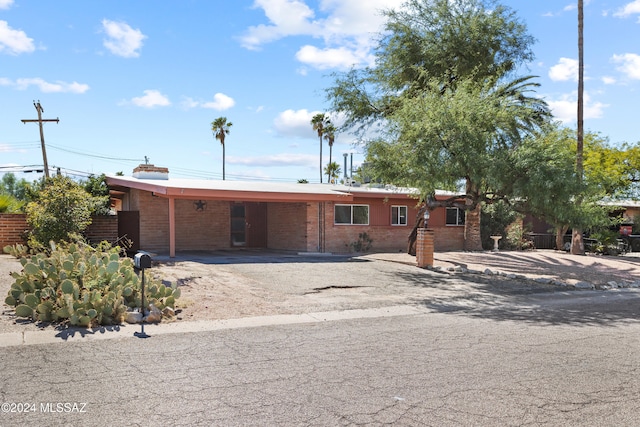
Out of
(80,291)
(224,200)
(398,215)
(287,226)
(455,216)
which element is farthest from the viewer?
(455,216)

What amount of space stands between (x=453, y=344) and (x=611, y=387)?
2136mm

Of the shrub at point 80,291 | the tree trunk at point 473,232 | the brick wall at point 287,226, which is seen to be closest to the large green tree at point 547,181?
the tree trunk at point 473,232

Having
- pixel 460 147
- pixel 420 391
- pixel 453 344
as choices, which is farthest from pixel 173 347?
pixel 460 147

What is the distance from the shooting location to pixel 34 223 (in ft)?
53.1

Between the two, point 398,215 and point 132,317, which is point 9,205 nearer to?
point 132,317

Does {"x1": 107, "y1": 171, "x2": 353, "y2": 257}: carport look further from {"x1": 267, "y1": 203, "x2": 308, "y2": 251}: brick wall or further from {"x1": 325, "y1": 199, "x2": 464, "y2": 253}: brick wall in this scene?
{"x1": 325, "y1": 199, "x2": 464, "y2": 253}: brick wall

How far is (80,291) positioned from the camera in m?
8.13

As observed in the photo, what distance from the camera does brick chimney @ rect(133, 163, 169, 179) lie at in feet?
67.5

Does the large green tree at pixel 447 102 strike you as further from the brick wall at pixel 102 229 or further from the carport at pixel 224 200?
the brick wall at pixel 102 229

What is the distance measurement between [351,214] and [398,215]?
8.36ft

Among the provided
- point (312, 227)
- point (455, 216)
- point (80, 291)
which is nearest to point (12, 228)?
point (312, 227)

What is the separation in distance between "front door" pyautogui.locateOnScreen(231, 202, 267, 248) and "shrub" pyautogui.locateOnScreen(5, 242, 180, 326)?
13683 mm

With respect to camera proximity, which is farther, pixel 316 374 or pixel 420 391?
pixel 316 374

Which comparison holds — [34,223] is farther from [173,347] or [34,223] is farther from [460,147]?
[460,147]
